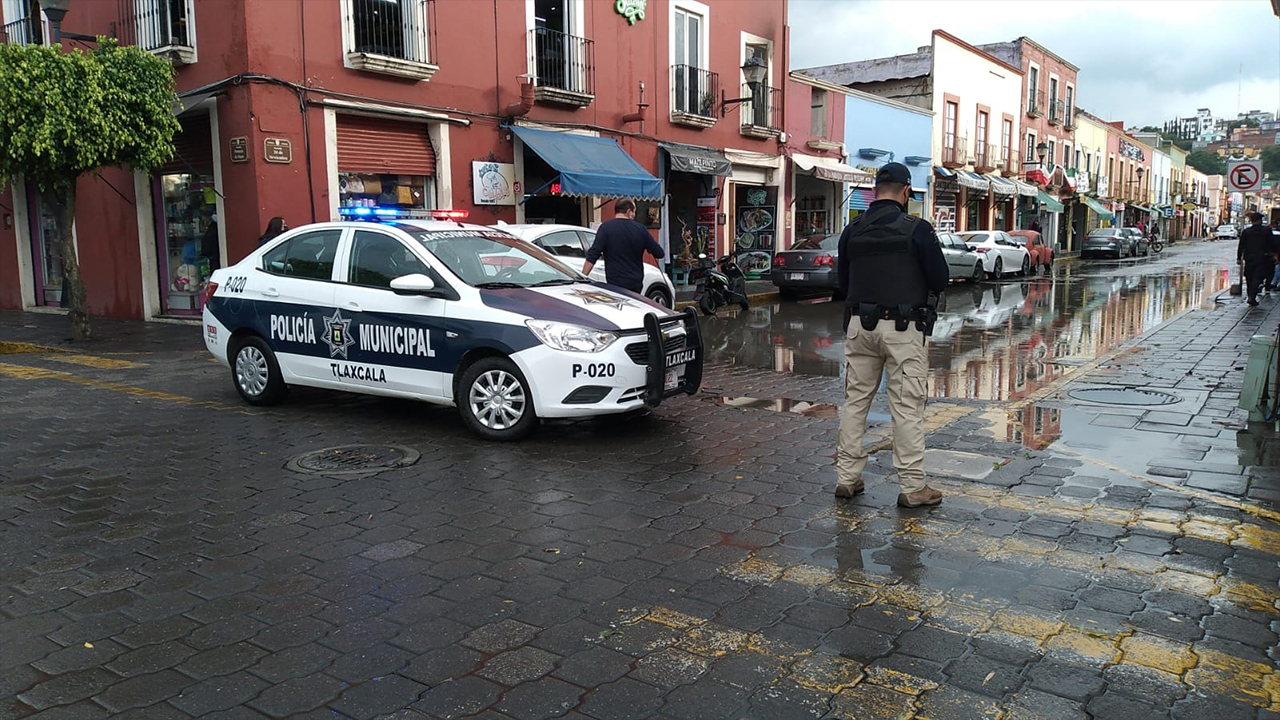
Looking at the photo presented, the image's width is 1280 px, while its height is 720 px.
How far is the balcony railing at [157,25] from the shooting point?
1338cm

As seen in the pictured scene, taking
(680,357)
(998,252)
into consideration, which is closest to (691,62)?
(998,252)

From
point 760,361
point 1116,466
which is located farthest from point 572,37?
point 1116,466

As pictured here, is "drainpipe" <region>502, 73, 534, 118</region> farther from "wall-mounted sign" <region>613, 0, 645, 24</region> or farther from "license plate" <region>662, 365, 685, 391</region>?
"license plate" <region>662, 365, 685, 391</region>

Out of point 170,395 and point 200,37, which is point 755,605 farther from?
point 200,37

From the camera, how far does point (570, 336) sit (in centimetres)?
655

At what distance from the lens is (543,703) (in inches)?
120

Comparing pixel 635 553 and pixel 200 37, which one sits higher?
pixel 200 37

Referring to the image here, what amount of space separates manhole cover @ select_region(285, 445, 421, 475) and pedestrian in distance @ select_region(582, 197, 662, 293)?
156 inches

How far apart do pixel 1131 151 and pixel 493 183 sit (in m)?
59.7

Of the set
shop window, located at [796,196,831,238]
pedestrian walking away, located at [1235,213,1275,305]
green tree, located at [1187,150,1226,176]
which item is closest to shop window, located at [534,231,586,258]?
pedestrian walking away, located at [1235,213,1275,305]

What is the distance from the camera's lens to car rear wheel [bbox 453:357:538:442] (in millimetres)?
6652

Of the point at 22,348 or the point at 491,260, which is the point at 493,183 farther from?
the point at 491,260

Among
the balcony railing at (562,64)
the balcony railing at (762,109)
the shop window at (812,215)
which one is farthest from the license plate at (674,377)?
the shop window at (812,215)

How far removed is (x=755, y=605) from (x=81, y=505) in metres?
3.86
